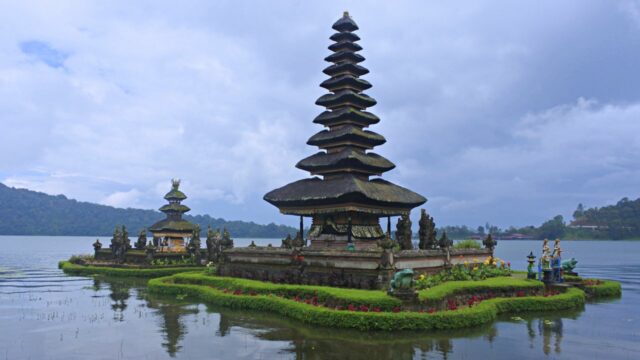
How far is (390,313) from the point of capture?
20.2 m

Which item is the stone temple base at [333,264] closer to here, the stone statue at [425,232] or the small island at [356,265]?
the small island at [356,265]

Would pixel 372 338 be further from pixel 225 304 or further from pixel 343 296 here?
pixel 225 304

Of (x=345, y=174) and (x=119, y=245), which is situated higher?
(x=345, y=174)

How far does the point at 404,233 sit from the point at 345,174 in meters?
7.10

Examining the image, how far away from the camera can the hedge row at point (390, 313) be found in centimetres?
1992

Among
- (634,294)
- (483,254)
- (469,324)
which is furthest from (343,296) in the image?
(634,294)

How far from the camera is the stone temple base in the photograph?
25609 mm

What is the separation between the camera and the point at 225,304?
2758cm

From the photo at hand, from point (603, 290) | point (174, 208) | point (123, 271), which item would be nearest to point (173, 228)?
point (174, 208)

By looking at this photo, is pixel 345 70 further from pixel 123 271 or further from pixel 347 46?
pixel 123 271

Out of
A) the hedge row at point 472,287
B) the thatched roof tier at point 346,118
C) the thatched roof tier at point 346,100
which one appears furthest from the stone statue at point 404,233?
the thatched roof tier at point 346,100

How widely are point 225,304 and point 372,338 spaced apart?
11721 mm

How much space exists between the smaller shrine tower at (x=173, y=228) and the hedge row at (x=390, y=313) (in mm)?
30391

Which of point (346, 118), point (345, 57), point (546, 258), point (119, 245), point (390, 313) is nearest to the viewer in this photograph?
point (390, 313)
